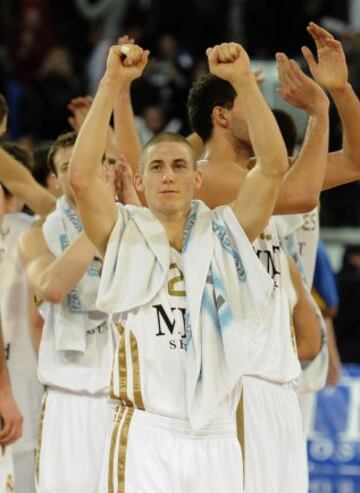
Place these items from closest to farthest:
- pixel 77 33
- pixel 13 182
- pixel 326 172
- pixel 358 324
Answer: pixel 326 172, pixel 13 182, pixel 358 324, pixel 77 33

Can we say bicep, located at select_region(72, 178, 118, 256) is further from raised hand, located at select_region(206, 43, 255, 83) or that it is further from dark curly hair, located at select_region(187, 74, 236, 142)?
dark curly hair, located at select_region(187, 74, 236, 142)

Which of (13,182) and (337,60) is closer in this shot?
(337,60)

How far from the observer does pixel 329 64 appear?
6184 millimetres

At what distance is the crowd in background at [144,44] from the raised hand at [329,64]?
6.19 metres

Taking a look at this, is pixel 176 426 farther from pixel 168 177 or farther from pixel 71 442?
pixel 71 442

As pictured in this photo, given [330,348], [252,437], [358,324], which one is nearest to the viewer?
[252,437]

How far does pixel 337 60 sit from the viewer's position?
6160 mm

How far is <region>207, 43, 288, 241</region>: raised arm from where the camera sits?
5508mm

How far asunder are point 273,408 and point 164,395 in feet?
2.43

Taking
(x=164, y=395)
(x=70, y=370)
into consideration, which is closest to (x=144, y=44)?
(x=70, y=370)

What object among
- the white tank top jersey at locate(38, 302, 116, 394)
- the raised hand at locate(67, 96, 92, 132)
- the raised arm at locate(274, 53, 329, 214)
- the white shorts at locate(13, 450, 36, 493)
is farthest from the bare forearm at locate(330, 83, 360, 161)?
the white shorts at locate(13, 450, 36, 493)

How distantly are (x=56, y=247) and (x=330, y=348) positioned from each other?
8.16 feet

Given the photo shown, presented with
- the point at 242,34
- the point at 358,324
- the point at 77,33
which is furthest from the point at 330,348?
the point at 77,33

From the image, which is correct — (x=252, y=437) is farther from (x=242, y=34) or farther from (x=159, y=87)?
(x=242, y=34)
